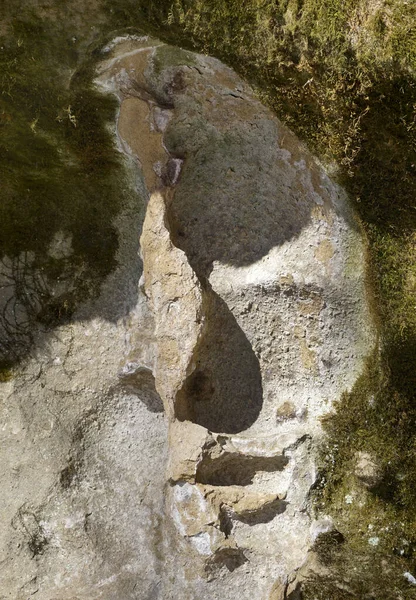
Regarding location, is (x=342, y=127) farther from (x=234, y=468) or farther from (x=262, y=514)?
(x=262, y=514)

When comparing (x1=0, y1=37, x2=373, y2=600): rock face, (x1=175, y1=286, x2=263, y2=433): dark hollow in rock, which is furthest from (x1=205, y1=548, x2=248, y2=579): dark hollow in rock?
(x1=175, y1=286, x2=263, y2=433): dark hollow in rock

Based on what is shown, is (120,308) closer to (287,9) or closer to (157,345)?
(157,345)

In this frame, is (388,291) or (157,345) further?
(157,345)

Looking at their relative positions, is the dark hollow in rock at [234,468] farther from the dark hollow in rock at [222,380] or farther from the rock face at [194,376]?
the dark hollow in rock at [222,380]

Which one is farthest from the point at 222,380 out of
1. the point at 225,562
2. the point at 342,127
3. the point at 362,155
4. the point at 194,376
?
the point at 342,127

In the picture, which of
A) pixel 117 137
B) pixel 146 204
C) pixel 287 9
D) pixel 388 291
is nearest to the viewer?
pixel 287 9

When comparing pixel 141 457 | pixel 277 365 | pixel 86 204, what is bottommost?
pixel 141 457

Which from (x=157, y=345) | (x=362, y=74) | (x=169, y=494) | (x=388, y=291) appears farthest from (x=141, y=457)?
(x=362, y=74)
